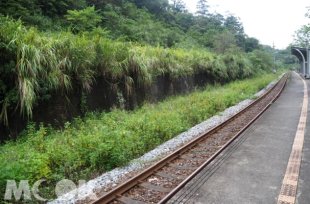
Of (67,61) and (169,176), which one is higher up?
(67,61)

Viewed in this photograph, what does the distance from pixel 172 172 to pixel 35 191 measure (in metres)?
2.74

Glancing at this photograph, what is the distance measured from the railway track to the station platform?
0.21 meters

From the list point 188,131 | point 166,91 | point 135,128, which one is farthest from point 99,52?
point 166,91

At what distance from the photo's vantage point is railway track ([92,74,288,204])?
514 cm

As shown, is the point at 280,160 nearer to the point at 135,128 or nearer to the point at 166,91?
the point at 135,128

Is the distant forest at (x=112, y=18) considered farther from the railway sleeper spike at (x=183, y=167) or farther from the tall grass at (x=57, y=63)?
the railway sleeper spike at (x=183, y=167)

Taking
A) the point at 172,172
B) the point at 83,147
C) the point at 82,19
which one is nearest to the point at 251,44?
the point at 82,19

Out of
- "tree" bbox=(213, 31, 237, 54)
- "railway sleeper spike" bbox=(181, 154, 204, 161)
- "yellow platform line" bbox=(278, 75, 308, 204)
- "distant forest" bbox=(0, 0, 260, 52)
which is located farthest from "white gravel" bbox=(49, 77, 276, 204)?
"tree" bbox=(213, 31, 237, 54)

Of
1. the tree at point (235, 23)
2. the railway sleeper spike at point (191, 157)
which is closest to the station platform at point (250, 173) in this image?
the railway sleeper spike at point (191, 157)

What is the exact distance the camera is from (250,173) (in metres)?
6.23

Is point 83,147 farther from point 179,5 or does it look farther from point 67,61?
point 179,5

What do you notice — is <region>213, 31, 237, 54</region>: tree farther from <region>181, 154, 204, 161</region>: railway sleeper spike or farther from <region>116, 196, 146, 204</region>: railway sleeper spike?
<region>116, 196, 146, 204</region>: railway sleeper spike

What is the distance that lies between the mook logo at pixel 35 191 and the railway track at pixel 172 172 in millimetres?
622

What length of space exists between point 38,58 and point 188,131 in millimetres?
5251
